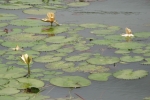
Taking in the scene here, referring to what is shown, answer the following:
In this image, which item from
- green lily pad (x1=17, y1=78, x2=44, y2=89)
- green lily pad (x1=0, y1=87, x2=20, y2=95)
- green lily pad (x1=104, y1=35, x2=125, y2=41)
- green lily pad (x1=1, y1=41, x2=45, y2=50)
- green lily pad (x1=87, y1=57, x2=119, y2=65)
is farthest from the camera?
green lily pad (x1=104, y1=35, x2=125, y2=41)

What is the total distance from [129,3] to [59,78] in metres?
2.76

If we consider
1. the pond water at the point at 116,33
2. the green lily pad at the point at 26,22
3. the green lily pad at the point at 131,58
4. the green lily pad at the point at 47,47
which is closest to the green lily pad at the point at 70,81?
the pond water at the point at 116,33

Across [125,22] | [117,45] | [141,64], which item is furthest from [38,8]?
[141,64]

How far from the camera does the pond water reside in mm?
2609

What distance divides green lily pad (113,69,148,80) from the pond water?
4cm

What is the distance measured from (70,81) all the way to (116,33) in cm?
132

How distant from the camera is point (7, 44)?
360cm

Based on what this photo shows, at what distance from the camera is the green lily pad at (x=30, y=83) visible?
8.84 ft

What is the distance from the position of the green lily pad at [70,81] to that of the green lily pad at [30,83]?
0.09 meters

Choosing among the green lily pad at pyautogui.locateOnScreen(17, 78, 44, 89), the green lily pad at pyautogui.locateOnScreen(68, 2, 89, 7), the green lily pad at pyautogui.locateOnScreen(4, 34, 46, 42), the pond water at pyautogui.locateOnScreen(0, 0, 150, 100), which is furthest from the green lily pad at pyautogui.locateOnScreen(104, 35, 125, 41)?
the green lily pad at pyautogui.locateOnScreen(68, 2, 89, 7)

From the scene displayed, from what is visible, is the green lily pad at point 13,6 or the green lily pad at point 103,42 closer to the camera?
the green lily pad at point 103,42

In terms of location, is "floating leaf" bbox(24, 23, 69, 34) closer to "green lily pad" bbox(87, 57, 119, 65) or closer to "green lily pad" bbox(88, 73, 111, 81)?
"green lily pad" bbox(87, 57, 119, 65)

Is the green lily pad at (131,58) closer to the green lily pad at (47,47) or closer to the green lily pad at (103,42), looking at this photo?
the green lily pad at (103,42)

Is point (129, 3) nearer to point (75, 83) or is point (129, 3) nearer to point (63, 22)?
point (63, 22)
